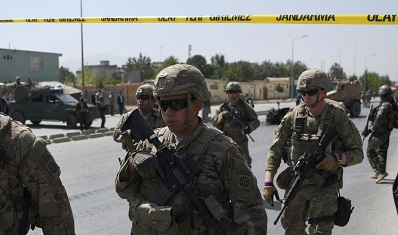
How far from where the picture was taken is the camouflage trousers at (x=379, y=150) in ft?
28.4

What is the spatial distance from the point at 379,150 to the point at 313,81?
5.01m

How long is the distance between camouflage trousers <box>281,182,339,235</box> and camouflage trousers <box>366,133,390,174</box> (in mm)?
4849

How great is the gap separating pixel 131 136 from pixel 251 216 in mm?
731

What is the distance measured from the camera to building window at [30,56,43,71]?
1614 inches

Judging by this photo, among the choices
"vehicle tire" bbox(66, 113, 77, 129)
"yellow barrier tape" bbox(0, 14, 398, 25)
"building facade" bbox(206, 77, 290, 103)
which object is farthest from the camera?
"building facade" bbox(206, 77, 290, 103)

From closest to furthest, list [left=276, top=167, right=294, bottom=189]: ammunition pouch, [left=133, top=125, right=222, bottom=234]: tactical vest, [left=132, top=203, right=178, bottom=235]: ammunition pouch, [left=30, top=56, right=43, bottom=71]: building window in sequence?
1. [left=132, top=203, right=178, bottom=235]: ammunition pouch
2. [left=133, top=125, right=222, bottom=234]: tactical vest
3. [left=276, top=167, right=294, bottom=189]: ammunition pouch
4. [left=30, top=56, right=43, bottom=71]: building window

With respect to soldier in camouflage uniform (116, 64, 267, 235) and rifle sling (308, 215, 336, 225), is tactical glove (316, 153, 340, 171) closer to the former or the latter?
rifle sling (308, 215, 336, 225)

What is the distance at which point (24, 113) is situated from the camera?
65.9 ft

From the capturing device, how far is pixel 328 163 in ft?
13.3

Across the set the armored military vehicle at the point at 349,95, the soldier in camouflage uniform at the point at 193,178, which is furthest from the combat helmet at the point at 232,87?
the armored military vehicle at the point at 349,95

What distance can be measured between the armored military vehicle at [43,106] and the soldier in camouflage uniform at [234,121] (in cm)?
1320

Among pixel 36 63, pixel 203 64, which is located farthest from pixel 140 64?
pixel 36 63

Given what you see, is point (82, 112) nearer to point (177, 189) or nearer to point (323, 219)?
point (323, 219)

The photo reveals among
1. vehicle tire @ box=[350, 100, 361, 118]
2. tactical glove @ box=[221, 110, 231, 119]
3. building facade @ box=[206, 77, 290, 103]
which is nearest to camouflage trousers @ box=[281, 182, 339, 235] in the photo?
tactical glove @ box=[221, 110, 231, 119]
